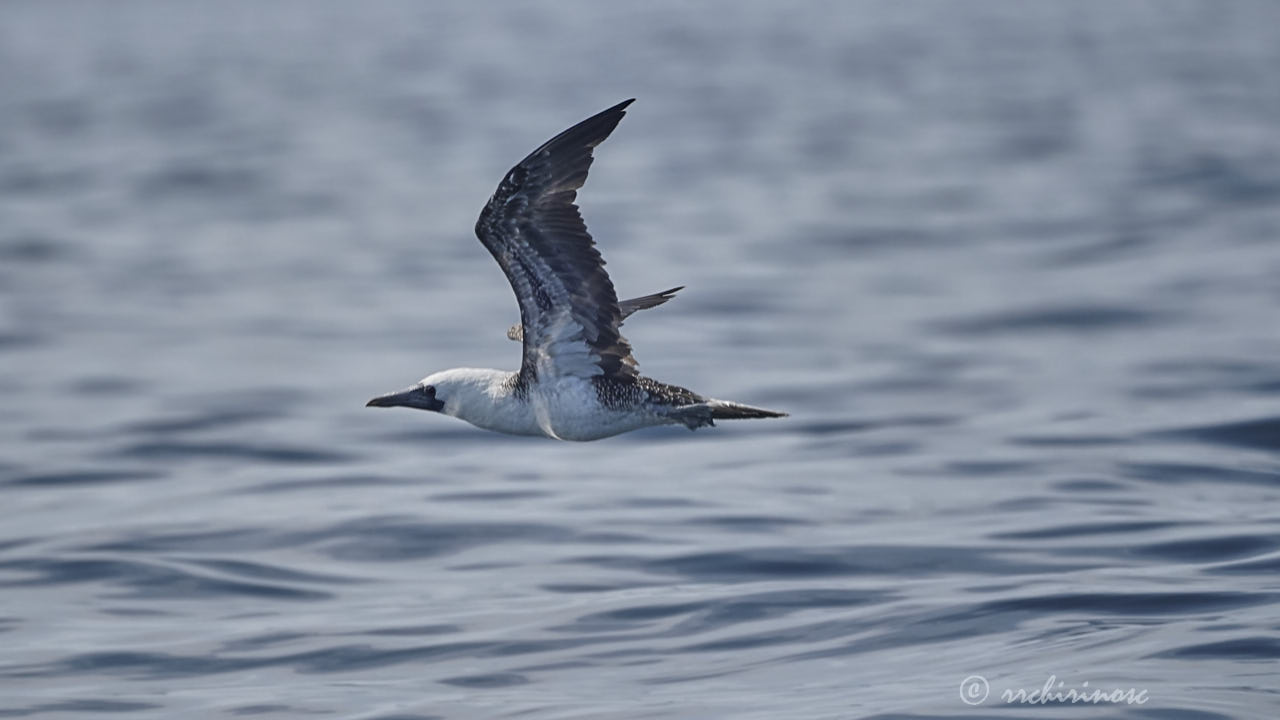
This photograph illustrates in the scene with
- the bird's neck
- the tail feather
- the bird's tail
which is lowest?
the bird's tail

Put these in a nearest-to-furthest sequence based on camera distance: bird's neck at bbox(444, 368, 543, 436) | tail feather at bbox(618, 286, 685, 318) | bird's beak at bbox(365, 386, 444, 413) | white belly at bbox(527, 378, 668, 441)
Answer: white belly at bbox(527, 378, 668, 441)
bird's neck at bbox(444, 368, 543, 436)
bird's beak at bbox(365, 386, 444, 413)
tail feather at bbox(618, 286, 685, 318)

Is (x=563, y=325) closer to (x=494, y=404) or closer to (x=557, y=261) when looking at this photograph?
(x=557, y=261)

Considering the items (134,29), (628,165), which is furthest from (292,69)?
(628,165)

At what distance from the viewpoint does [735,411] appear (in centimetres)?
1120

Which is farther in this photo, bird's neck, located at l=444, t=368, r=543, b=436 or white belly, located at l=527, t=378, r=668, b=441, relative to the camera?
bird's neck, located at l=444, t=368, r=543, b=436

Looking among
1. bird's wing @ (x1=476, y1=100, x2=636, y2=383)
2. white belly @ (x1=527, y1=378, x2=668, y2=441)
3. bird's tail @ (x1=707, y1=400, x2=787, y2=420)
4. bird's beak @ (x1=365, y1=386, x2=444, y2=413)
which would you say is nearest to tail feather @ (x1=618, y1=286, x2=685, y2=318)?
bird's wing @ (x1=476, y1=100, x2=636, y2=383)

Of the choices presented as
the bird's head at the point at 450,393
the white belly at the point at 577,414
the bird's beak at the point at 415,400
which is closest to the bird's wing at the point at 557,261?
the white belly at the point at 577,414

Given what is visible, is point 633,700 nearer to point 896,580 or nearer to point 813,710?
point 813,710

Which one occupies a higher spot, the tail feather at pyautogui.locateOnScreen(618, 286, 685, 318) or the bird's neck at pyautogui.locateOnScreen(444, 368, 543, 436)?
the tail feather at pyautogui.locateOnScreen(618, 286, 685, 318)

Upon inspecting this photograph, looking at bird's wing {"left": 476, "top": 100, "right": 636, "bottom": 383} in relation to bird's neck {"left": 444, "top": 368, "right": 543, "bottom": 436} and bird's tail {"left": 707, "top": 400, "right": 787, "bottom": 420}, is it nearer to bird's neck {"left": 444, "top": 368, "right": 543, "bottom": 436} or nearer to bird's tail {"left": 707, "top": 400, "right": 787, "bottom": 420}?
bird's neck {"left": 444, "top": 368, "right": 543, "bottom": 436}

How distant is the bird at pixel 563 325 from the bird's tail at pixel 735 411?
3cm

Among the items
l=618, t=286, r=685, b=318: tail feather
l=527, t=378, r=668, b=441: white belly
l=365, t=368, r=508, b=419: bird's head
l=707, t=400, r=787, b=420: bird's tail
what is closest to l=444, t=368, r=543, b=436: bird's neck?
l=365, t=368, r=508, b=419: bird's head

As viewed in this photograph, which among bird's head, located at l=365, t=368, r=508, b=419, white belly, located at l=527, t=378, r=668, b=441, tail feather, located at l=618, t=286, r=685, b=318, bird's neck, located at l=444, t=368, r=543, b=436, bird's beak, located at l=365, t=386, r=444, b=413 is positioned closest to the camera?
white belly, located at l=527, t=378, r=668, b=441

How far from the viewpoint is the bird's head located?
486 inches
